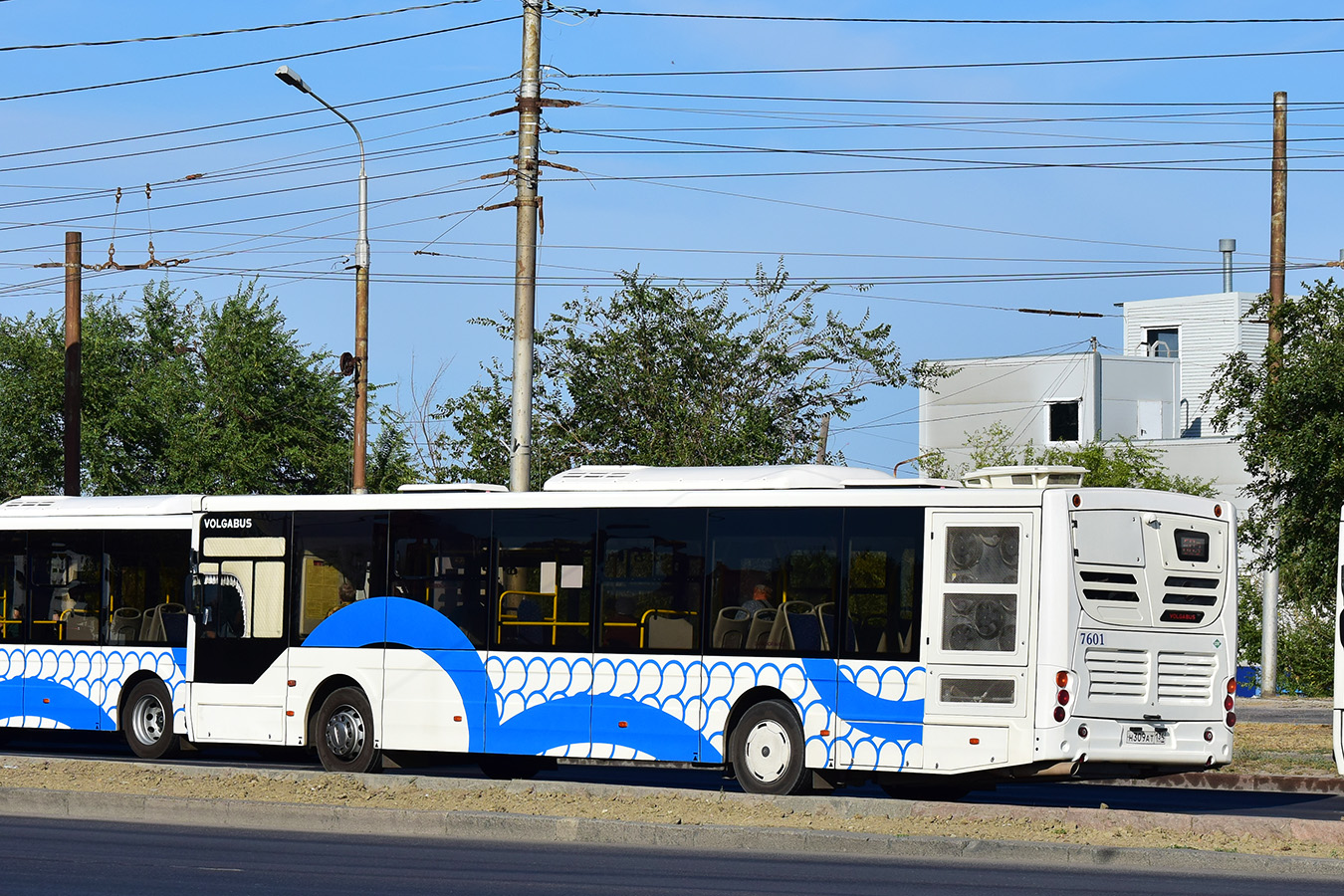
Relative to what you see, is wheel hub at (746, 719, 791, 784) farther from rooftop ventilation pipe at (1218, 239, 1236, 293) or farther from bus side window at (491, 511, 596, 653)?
rooftop ventilation pipe at (1218, 239, 1236, 293)

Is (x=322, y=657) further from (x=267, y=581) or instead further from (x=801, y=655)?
(x=801, y=655)

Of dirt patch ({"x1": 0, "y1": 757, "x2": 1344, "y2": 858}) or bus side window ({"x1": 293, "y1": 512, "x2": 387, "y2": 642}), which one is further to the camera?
bus side window ({"x1": 293, "y1": 512, "x2": 387, "y2": 642})

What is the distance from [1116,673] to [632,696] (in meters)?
4.67

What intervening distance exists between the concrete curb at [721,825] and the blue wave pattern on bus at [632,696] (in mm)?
1476

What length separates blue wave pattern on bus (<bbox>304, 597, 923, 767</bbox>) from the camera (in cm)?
1684

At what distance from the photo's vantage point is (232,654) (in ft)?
69.2

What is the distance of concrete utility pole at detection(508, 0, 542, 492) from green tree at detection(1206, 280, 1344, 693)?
9.99 metres

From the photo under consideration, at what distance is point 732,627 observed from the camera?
17.7 m

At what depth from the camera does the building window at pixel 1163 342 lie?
3344 inches

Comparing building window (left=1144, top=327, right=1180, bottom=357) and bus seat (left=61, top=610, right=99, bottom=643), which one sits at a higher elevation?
building window (left=1144, top=327, right=1180, bottom=357)

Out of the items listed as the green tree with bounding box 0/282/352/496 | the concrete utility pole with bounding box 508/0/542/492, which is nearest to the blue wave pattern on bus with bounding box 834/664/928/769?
the concrete utility pole with bounding box 508/0/542/492

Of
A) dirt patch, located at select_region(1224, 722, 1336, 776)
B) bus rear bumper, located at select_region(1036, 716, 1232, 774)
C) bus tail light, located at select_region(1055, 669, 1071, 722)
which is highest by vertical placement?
bus tail light, located at select_region(1055, 669, 1071, 722)

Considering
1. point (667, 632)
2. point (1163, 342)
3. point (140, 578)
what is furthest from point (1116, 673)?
point (1163, 342)

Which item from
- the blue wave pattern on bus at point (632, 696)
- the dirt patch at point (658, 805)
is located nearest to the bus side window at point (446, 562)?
the blue wave pattern on bus at point (632, 696)
